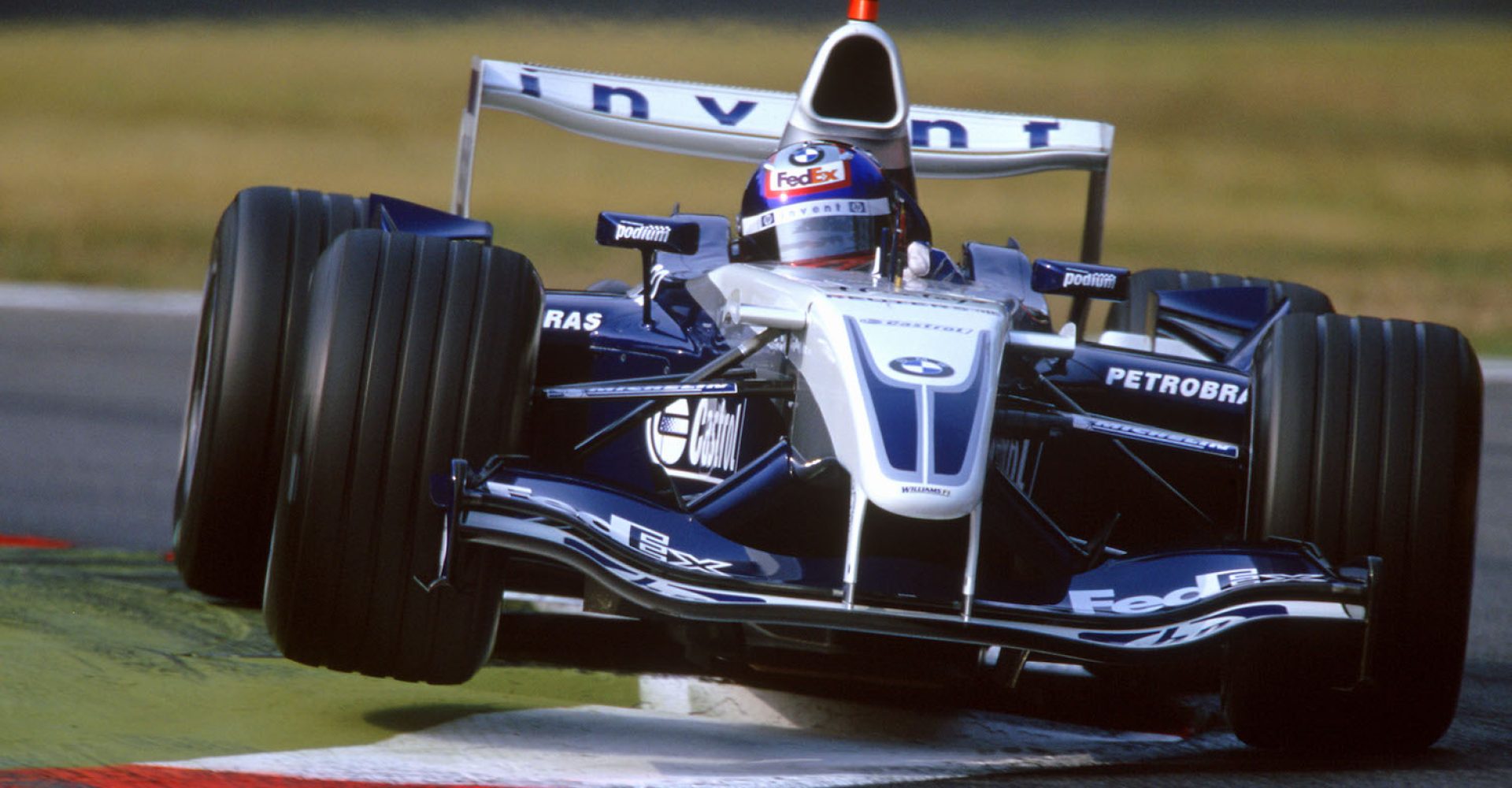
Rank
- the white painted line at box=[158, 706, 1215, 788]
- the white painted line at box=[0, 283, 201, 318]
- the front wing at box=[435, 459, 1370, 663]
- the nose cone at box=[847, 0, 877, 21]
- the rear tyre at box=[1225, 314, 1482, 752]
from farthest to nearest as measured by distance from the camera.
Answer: the white painted line at box=[0, 283, 201, 318], the nose cone at box=[847, 0, 877, 21], the rear tyre at box=[1225, 314, 1482, 752], the white painted line at box=[158, 706, 1215, 788], the front wing at box=[435, 459, 1370, 663]

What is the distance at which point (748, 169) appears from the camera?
25375 millimetres

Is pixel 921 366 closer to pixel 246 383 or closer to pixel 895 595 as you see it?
pixel 895 595

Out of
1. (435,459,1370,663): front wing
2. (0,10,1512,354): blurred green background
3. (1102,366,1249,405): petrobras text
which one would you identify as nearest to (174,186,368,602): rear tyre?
(435,459,1370,663): front wing

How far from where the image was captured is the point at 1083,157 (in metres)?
6.76

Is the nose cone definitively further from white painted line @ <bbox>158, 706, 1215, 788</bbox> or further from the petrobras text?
white painted line @ <bbox>158, 706, 1215, 788</bbox>

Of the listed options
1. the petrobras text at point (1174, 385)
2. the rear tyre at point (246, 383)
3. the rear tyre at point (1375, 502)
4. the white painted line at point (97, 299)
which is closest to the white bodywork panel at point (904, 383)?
the rear tyre at point (1375, 502)

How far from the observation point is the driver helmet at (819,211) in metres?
4.77

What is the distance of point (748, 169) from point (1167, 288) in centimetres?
1911

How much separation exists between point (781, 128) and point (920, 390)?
10.4 feet

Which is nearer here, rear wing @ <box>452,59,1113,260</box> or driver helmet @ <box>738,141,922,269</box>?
driver helmet @ <box>738,141,922,269</box>

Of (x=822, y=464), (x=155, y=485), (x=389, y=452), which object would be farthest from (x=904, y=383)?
(x=155, y=485)

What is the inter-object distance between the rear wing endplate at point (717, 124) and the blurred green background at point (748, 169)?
25.2ft

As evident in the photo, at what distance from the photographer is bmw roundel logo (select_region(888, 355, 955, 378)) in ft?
11.7

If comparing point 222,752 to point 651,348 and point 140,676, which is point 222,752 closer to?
point 140,676
